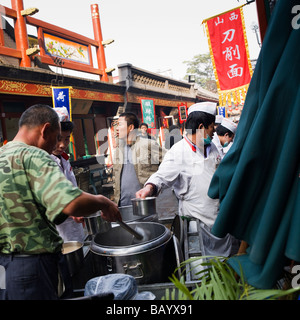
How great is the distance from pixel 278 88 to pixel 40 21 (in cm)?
914

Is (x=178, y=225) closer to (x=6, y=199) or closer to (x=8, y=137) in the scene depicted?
(x=6, y=199)

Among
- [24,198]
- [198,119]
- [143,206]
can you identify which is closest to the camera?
[24,198]

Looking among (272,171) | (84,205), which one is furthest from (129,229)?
(272,171)

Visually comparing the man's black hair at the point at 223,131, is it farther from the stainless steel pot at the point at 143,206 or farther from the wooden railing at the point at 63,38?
the wooden railing at the point at 63,38

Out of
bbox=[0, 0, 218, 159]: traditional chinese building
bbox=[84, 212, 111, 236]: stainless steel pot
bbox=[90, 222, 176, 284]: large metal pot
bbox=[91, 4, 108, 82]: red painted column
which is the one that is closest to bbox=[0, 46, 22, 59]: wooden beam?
bbox=[0, 0, 218, 159]: traditional chinese building

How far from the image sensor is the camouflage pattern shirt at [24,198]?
153 cm

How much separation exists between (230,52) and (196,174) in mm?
5554

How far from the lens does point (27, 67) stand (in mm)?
7484

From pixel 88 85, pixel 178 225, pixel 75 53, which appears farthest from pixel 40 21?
pixel 178 225

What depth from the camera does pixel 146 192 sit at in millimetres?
2471

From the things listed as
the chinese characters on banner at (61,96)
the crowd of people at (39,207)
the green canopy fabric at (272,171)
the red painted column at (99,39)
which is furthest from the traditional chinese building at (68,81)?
the green canopy fabric at (272,171)

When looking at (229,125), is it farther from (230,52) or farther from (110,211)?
(110,211)
